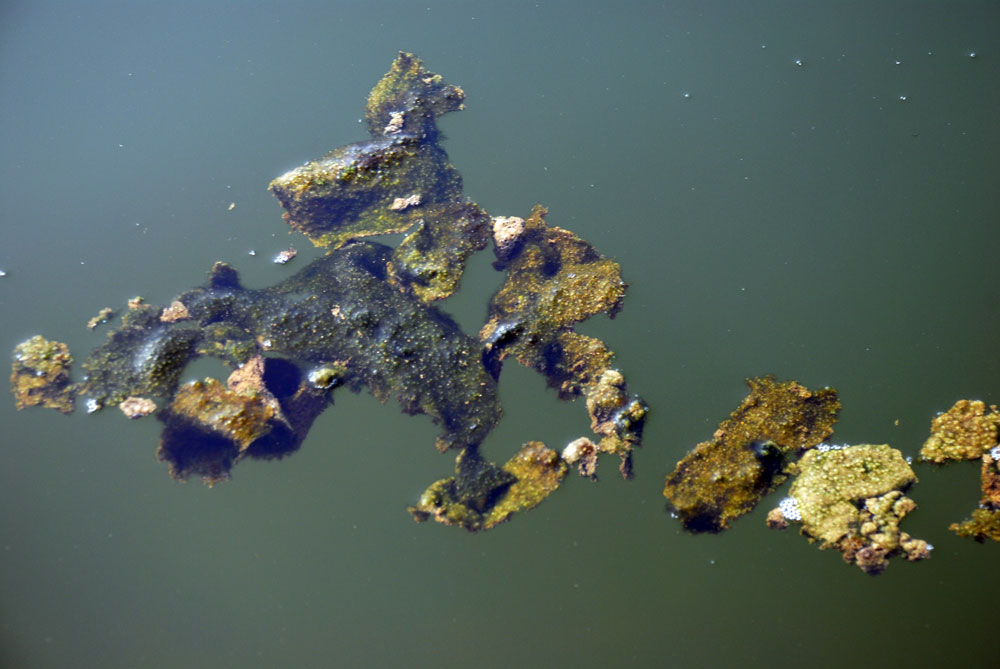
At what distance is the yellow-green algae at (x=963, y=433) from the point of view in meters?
3.79

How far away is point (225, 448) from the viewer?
427 cm

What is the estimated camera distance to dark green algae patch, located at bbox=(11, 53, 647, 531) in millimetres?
4172

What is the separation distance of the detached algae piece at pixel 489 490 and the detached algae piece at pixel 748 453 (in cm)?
86

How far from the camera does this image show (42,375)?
461 centimetres

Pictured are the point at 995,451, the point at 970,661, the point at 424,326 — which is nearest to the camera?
the point at 970,661

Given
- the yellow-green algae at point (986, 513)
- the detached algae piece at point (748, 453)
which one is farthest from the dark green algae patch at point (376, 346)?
the yellow-green algae at point (986, 513)

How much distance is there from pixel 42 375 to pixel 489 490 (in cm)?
377

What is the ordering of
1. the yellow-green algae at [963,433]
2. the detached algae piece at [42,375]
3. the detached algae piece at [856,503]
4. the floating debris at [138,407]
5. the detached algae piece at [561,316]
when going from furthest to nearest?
the detached algae piece at [42,375] → the floating debris at [138,407] → the detached algae piece at [561,316] → the yellow-green algae at [963,433] → the detached algae piece at [856,503]

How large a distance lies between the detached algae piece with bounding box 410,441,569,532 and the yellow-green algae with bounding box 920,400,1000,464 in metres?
2.49

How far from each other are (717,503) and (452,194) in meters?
3.35

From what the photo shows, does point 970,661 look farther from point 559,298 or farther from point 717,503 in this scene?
point 559,298

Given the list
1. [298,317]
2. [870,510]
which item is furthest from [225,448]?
[870,510]

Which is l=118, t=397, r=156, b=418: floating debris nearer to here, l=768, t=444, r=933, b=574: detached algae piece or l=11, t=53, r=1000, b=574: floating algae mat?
l=11, t=53, r=1000, b=574: floating algae mat

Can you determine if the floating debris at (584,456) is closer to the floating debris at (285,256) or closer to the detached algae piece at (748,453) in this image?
the detached algae piece at (748,453)
